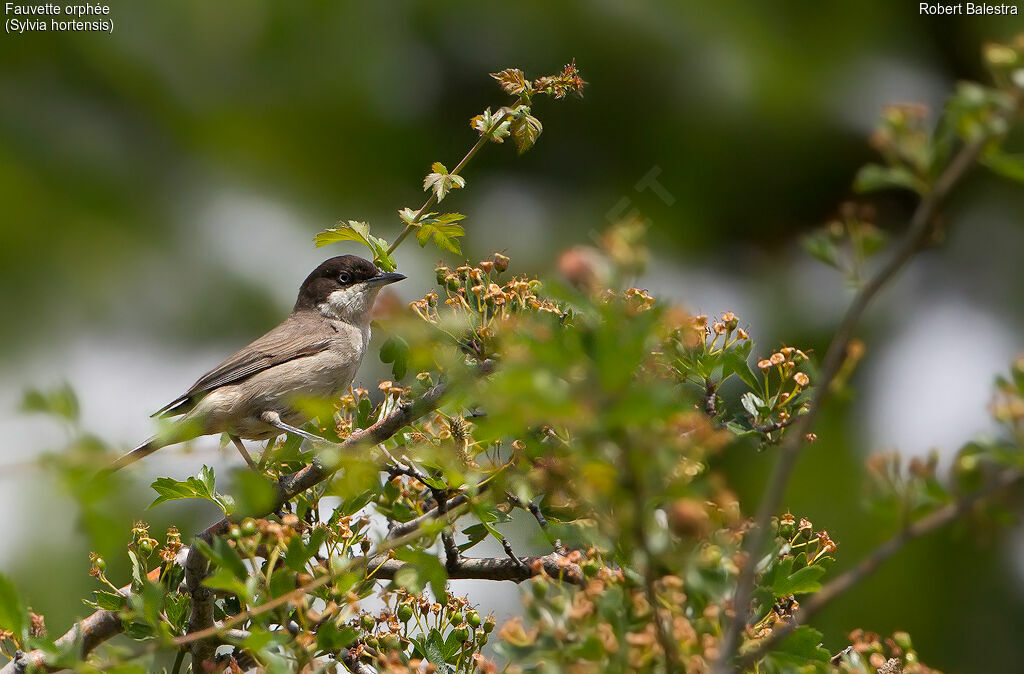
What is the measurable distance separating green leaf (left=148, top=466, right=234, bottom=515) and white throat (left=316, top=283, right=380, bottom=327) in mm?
2580

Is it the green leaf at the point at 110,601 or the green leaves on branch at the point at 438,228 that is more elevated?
the green leaves on branch at the point at 438,228

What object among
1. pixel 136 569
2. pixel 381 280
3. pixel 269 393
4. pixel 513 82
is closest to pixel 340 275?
pixel 381 280

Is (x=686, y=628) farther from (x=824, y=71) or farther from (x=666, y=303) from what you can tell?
(x=824, y=71)

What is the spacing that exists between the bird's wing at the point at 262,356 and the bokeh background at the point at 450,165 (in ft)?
7.65

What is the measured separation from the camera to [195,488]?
185 cm

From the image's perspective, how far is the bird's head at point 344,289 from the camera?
4543mm

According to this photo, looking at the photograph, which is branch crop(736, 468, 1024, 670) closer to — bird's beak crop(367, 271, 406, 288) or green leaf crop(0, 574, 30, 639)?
green leaf crop(0, 574, 30, 639)

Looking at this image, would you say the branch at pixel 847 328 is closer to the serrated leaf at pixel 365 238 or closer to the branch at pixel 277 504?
the branch at pixel 277 504

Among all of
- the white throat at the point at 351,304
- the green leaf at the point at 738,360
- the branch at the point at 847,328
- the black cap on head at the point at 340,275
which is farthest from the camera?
the black cap on head at the point at 340,275

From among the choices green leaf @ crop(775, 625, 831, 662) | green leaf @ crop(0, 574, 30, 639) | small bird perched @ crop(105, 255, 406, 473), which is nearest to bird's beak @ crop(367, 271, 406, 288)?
small bird perched @ crop(105, 255, 406, 473)

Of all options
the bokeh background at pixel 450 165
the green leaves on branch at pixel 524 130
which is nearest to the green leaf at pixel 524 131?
the green leaves on branch at pixel 524 130

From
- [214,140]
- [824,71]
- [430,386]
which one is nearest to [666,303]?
[430,386]

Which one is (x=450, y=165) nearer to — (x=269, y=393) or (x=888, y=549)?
(x=269, y=393)

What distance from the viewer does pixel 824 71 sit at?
6.97 meters
